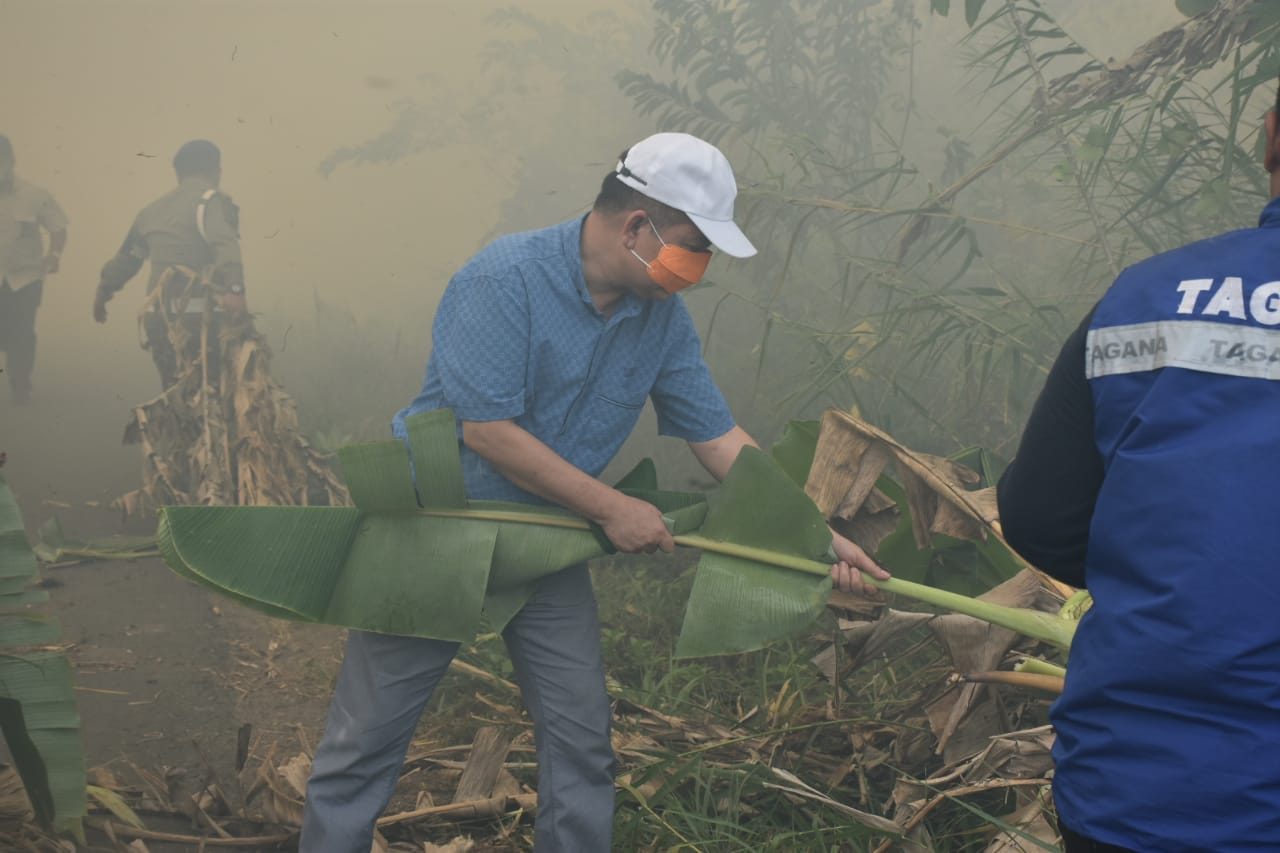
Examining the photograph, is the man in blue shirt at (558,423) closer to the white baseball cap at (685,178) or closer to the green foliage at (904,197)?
the white baseball cap at (685,178)

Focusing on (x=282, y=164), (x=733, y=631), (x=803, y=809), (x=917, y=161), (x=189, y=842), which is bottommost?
(x=189, y=842)

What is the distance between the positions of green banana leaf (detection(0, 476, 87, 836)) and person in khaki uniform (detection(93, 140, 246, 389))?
123 inches

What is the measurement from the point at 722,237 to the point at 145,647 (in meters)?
3.08

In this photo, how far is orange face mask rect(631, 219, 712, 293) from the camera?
2297mm

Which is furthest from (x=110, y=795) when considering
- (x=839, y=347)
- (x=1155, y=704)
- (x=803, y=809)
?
(x=839, y=347)

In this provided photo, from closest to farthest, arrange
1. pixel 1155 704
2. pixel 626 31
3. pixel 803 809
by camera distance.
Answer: pixel 1155 704, pixel 803 809, pixel 626 31

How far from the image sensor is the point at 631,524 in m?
2.26

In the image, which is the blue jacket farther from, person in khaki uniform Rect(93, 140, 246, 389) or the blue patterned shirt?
person in khaki uniform Rect(93, 140, 246, 389)

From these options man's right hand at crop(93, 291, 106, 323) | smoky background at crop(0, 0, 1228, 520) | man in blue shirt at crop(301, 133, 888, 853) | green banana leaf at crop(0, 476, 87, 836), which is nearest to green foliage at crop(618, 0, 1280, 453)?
smoky background at crop(0, 0, 1228, 520)

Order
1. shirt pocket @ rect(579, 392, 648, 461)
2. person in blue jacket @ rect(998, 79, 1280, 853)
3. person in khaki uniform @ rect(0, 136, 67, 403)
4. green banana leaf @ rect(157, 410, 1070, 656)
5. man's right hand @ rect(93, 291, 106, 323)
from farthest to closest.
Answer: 1. man's right hand @ rect(93, 291, 106, 323)
2. person in khaki uniform @ rect(0, 136, 67, 403)
3. shirt pocket @ rect(579, 392, 648, 461)
4. green banana leaf @ rect(157, 410, 1070, 656)
5. person in blue jacket @ rect(998, 79, 1280, 853)

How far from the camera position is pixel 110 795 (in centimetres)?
280

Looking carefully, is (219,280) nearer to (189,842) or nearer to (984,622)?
(189,842)

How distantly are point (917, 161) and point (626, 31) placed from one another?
5.55 ft

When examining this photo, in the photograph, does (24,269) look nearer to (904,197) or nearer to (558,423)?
(558,423)
